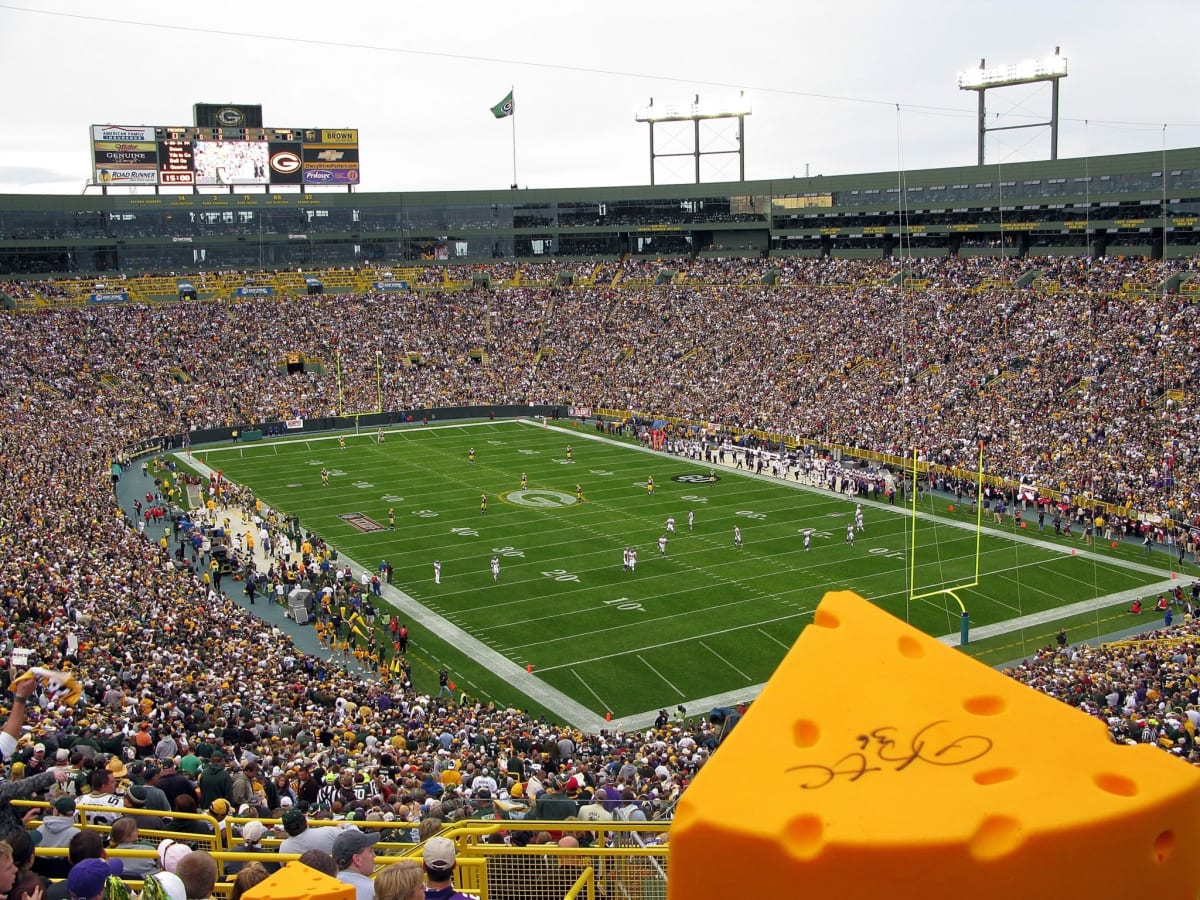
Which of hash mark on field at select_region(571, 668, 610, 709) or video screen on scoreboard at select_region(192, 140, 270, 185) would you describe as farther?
video screen on scoreboard at select_region(192, 140, 270, 185)

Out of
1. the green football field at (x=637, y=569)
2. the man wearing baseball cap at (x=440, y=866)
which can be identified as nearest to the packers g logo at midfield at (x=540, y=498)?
the green football field at (x=637, y=569)

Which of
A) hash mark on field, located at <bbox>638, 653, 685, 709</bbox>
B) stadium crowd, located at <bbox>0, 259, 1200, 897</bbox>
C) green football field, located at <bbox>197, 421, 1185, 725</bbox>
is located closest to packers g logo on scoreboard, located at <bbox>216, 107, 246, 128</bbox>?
stadium crowd, located at <bbox>0, 259, 1200, 897</bbox>

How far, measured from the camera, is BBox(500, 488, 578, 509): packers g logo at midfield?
37.0 m

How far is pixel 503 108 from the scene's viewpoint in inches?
2692

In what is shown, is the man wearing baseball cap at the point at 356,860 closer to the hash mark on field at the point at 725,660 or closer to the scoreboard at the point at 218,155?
the hash mark on field at the point at 725,660

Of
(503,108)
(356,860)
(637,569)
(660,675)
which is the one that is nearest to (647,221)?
(503,108)

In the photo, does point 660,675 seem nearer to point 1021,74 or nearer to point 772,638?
point 772,638

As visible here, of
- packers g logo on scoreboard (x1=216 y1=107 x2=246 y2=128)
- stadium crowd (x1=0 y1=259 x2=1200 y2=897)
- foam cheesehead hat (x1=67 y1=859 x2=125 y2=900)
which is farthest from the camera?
packers g logo on scoreboard (x1=216 y1=107 x2=246 y2=128)

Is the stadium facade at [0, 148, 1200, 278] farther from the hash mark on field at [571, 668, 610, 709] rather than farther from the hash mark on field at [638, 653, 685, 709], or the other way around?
the hash mark on field at [571, 668, 610, 709]

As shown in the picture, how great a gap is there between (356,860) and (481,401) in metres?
54.0

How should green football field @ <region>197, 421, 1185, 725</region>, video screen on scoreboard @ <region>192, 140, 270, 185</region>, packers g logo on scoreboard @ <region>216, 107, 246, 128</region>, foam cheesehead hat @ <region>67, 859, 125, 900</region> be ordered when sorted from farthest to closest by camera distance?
1. packers g logo on scoreboard @ <region>216, 107, 246, 128</region>
2. video screen on scoreboard @ <region>192, 140, 270, 185</region>
3. green football field @ <region>197, 421, 1185, 725</region>
4. foam cheesehead hat @ <region>67, 859, 125, 900</region>

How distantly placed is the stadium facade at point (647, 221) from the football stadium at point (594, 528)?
0.81ft

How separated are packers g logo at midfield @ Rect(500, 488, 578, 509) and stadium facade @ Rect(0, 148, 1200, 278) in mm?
29658

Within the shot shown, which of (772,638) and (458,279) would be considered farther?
(458,279)
